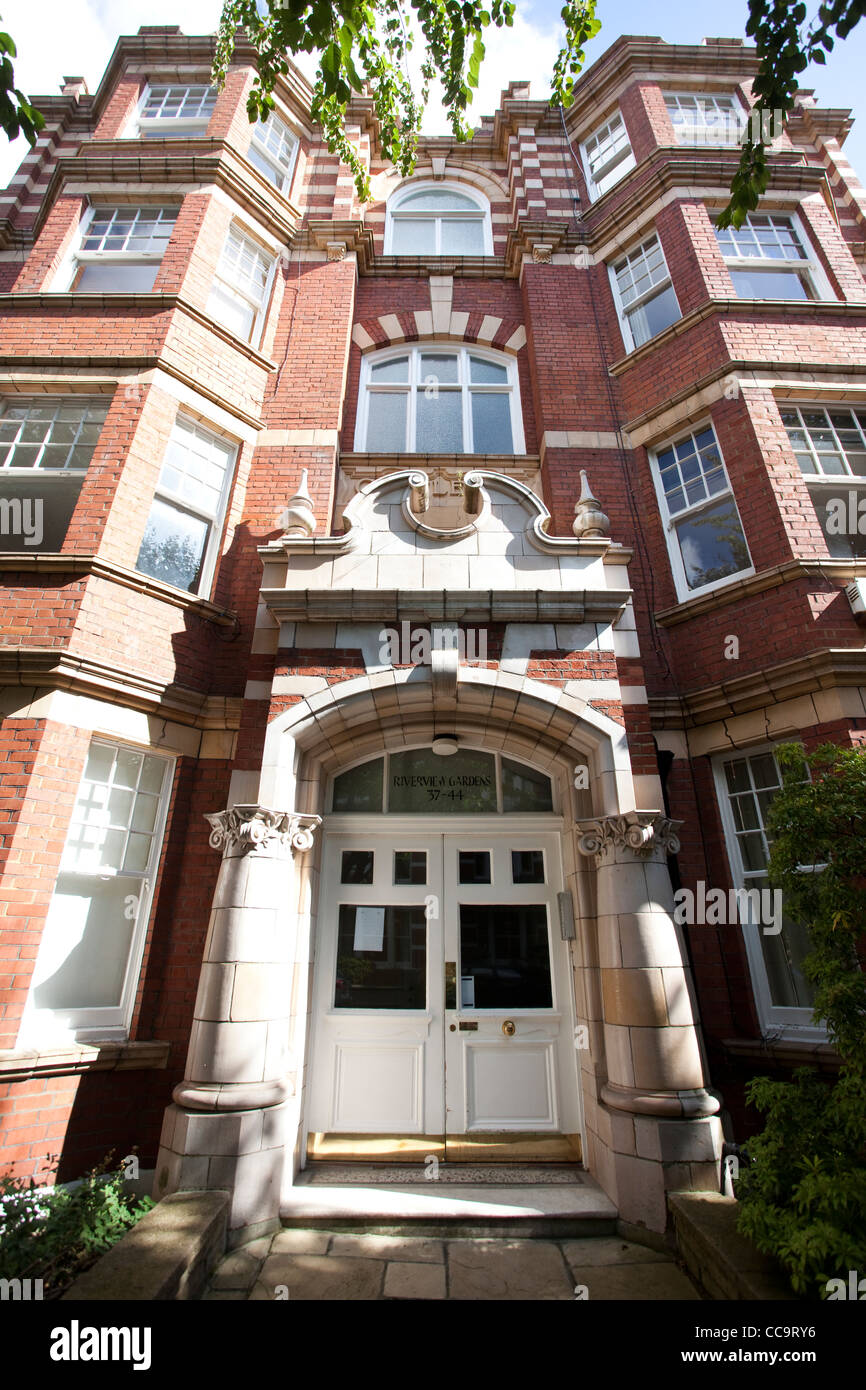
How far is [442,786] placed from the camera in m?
6.10

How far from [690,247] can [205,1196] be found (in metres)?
11.3

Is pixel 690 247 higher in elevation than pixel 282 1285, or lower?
higher

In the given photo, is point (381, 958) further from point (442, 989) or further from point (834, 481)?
point (834, 481)

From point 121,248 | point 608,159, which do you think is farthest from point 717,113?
point 121,248

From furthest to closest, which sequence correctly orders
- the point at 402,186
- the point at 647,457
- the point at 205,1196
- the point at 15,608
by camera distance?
the point at 402,186, the point at 647,457, the point at 15,608, the point at 205,1196

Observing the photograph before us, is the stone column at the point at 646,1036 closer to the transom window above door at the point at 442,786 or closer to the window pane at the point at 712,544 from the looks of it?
the transom window above door at the point at 442,786

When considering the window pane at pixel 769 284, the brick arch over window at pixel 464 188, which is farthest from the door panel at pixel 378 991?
the brick arch over window at pixel 464 188

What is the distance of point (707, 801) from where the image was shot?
593cm

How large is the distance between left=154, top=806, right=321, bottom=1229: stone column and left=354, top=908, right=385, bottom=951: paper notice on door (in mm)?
977

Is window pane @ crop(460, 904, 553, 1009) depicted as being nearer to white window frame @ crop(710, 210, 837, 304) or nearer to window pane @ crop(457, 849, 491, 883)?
window pane @ crop(457, 849, 491, 883)

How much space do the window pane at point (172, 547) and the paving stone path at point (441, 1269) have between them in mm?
5651

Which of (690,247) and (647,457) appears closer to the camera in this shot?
(647,457)
